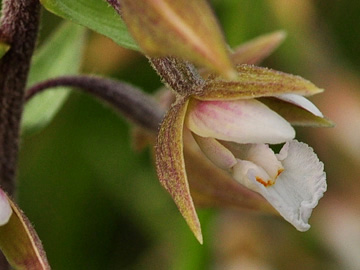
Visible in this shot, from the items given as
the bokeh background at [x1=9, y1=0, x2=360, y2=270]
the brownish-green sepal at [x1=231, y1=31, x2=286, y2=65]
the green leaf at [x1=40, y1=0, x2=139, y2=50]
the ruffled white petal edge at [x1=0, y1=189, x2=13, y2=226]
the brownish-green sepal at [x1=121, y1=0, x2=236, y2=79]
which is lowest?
the bokeh background at [x1=9, y1=0, x2=360, y2=270]

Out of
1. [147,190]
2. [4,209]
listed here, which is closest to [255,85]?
[4,209]

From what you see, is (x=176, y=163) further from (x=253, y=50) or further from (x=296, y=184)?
(x=253, y=50)

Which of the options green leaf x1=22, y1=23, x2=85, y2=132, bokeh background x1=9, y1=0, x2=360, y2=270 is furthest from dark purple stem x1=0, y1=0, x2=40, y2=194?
bokeh background x1=9, y1=0, x2=360, y2=270

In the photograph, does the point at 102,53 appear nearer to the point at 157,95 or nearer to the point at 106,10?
the point at 157,95

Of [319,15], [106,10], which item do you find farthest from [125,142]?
[106,10]

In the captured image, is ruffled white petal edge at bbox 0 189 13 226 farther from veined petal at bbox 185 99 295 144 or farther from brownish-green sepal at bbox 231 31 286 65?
brownish-green sepal at bbox 231 31 286 65

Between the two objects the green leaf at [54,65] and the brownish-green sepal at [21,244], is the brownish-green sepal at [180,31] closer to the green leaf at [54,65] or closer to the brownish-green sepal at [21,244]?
the brownish-green sepal at [21,244]
